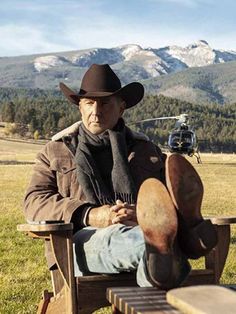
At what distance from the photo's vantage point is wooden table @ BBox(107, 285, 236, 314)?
7.41 ft

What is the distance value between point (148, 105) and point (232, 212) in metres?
178

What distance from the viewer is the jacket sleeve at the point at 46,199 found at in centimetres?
428

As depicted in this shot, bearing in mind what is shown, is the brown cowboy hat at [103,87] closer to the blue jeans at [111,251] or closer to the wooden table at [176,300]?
the blue jeans at [111,251]

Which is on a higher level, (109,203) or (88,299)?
(109,203)

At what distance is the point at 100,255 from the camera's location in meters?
3.76

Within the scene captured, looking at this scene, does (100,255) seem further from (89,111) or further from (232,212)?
(232,212)

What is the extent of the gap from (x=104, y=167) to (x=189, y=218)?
1539mm

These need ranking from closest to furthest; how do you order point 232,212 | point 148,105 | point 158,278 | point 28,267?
point 158,278 < point 28,267 < point 232,212 < point 148,105

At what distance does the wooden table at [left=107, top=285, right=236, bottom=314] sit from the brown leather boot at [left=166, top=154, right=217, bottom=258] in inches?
9.5

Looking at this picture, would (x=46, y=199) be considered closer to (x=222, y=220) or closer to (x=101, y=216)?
(x=101, y=216)

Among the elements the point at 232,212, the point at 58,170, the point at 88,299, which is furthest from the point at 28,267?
the point at 232,212

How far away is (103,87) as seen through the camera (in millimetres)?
4609

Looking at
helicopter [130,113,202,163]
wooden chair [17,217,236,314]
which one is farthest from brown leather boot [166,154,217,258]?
helicopter [130,113,202,163]

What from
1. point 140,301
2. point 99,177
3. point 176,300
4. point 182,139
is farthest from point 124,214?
point 182,139
